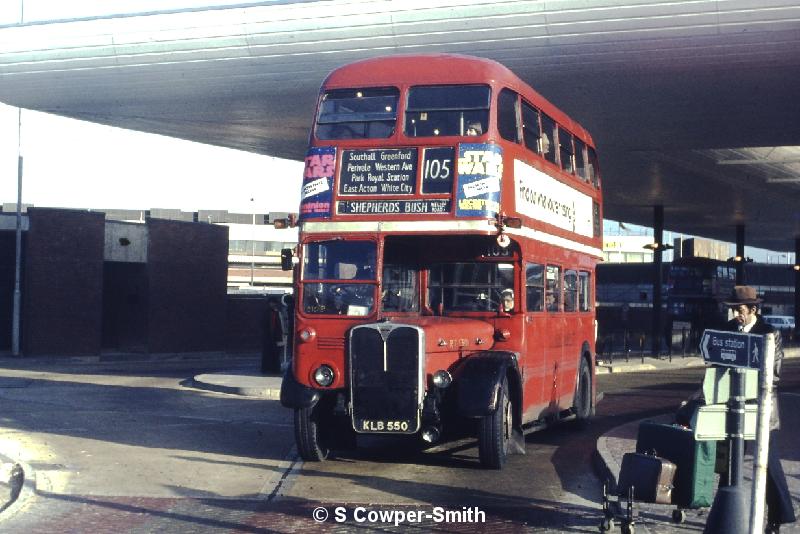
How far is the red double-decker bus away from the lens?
12.8 m

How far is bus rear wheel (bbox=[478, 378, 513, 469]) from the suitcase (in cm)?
369

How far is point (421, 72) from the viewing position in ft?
45.7

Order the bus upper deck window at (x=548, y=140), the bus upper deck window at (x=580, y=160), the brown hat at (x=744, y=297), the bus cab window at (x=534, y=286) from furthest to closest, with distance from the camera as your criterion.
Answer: the bus upper deck window at (x=580, y=160) < the bus upper deck window at (x=548, y=140) < the bus cab window at (x=534, y=286) < the brown hat at (x=744, y=297)

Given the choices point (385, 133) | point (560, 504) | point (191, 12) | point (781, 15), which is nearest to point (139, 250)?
point (191, 12)

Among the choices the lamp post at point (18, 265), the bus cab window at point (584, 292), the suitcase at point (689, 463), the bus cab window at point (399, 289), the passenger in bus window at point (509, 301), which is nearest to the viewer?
the suitcase at point (689, 463)

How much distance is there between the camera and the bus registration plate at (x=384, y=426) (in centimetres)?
1266

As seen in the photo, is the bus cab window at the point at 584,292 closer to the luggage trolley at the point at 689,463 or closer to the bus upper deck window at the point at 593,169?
the bus upper deck window at the point at 593,169

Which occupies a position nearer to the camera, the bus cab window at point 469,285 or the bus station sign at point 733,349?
the bus station sign at point 733,349

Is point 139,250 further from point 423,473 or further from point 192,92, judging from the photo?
point 423,473

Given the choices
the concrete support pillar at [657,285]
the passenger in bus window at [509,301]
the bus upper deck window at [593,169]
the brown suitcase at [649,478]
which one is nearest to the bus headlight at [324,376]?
the passenger in bus window at [509,301]

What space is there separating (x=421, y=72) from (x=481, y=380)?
153 inches

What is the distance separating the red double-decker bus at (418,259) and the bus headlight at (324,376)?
0.02m

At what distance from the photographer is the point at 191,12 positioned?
2652 centimetres

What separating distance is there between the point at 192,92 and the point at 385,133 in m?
17.5
